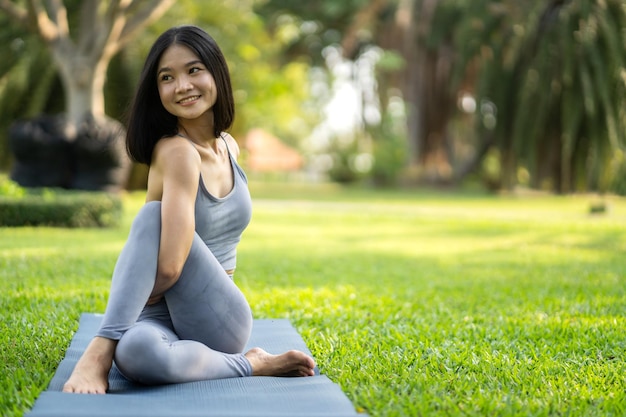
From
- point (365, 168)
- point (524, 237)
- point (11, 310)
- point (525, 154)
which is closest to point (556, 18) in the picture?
point (525, 154)

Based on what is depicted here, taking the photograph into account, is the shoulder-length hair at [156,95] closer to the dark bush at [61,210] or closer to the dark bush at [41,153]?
the dark bush at [61,210]

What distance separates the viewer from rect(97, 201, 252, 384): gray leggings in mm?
2723

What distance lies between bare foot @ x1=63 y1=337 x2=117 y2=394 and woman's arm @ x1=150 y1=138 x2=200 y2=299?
0.27 metres

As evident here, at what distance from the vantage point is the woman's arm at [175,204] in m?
2.74

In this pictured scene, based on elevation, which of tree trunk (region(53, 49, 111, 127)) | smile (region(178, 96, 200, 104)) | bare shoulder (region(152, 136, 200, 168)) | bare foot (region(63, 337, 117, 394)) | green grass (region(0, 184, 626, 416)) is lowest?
green grass (region(0, 184, 626, 416))

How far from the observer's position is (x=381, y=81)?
33.6m

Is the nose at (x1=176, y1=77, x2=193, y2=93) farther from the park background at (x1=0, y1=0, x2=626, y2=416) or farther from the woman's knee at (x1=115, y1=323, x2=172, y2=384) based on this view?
the woman's knee at (x1=115, y1=323, x2=172, y2=384)

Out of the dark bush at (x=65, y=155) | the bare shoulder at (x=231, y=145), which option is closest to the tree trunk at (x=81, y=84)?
the dark bush at (x=65, y=155)

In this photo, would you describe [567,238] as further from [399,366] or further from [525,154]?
[525,154]

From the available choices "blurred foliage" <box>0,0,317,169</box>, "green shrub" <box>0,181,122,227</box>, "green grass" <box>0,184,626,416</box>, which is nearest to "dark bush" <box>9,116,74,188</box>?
"green shrub" <box>0,181,122,227</box>

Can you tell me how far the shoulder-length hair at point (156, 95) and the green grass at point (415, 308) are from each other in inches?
37.7

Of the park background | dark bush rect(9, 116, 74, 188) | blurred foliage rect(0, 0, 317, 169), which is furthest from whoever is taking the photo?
blurred foliage rect(0, 0, 317, 169)

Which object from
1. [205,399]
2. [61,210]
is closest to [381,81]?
[61,210]

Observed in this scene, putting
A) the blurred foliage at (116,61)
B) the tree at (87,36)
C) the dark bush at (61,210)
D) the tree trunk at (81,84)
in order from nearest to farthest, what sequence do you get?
the dark bush at (61,210) → the tree at (87,36) → the tree trunk at (81,84) → the blurred foliage at (116,61)
